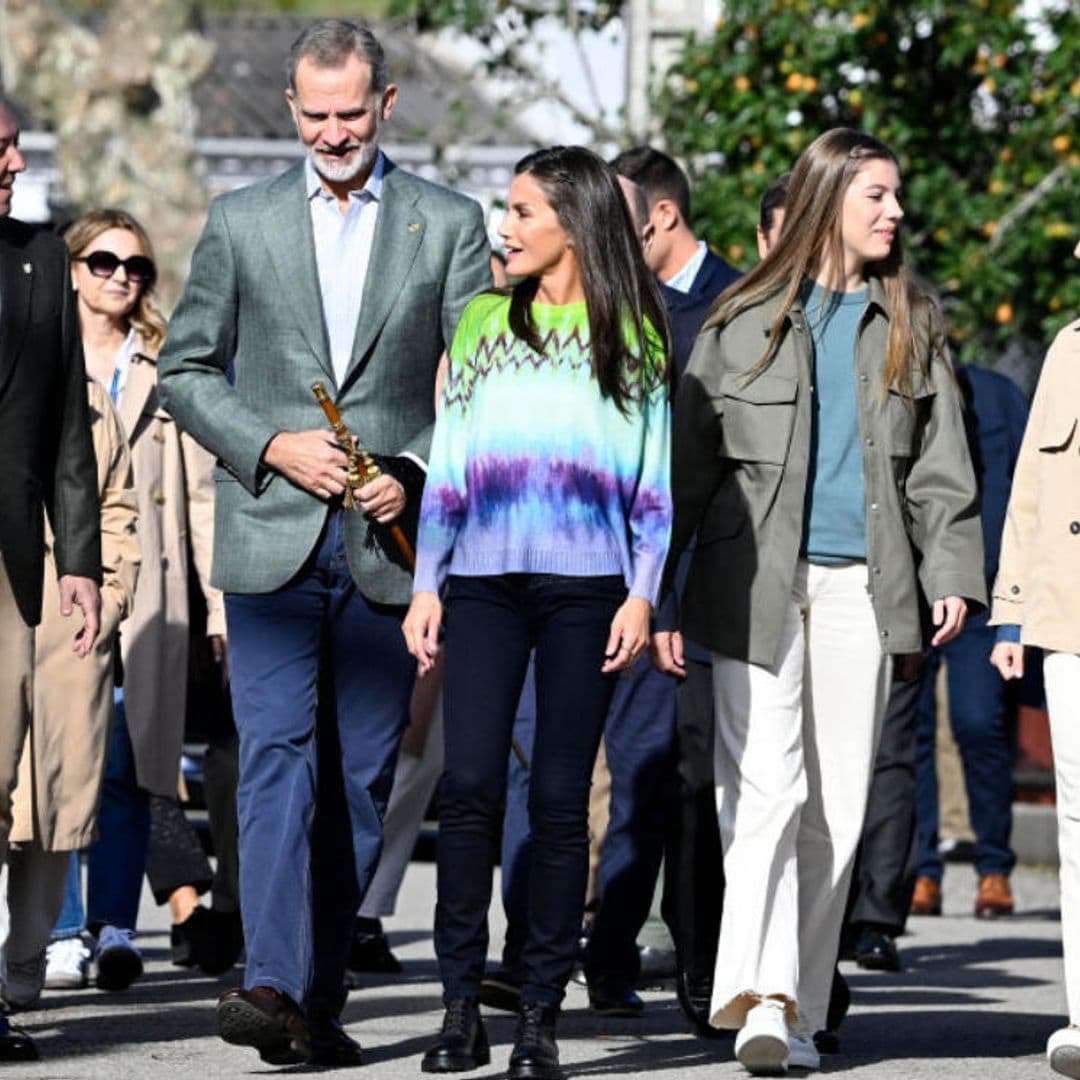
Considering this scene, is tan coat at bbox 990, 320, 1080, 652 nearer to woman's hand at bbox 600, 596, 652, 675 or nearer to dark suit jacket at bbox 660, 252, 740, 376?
woman's hand at bbox 600, 596, 652, 675

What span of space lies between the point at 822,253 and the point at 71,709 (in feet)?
7.83

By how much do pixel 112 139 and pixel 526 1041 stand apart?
16934 mm

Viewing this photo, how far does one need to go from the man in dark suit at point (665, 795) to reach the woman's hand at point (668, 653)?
114 centimetres

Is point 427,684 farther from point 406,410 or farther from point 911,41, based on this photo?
point 911,41

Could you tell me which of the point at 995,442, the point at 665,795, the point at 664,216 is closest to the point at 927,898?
the point at 995,442

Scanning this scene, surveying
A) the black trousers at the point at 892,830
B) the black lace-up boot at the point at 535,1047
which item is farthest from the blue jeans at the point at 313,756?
the black trousers at the point at 892,830

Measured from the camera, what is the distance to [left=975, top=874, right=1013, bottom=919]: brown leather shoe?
→ 42.1 ft

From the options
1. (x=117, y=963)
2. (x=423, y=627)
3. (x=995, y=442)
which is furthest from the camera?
(x=995, y=442)

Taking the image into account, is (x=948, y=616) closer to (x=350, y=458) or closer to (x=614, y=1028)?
(x=350, y=458)

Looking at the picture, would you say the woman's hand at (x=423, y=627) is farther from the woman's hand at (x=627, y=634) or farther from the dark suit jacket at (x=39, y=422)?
the dark suit jacket at (x=39, y=422)

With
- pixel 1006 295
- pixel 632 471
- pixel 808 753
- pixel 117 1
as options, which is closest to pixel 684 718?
pixel 808 753

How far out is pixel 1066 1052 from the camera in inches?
296

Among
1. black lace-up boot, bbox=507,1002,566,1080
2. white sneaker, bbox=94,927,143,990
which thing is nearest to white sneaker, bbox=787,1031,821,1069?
black lace-up boot, bbox=507,1002,566,1080

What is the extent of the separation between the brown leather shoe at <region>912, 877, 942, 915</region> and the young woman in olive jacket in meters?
5.05
